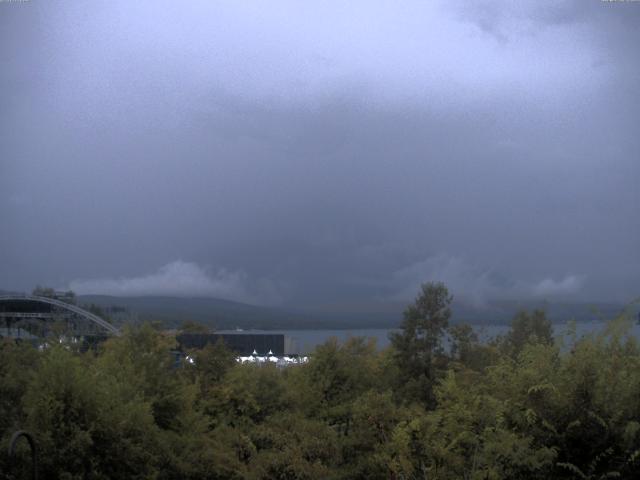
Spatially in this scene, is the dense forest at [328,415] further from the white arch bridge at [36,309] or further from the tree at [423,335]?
the white arch bridge at [36,309]

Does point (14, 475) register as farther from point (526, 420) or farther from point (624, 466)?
point (624, 466)

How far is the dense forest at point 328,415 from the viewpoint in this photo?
11375mm

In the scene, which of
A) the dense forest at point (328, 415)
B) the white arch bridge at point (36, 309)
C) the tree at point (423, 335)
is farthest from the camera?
the white arch bridge at point (36, 309)

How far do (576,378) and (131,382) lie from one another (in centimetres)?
1295

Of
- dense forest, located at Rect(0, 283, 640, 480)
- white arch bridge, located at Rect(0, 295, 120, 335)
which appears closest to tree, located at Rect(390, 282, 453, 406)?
dense forest, located at Rect(0, 283, 640, 480)

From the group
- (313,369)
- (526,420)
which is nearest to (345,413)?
(313,369)

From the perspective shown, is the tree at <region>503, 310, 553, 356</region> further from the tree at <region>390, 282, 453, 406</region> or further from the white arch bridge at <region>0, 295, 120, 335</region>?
the white arch bridge at <region>0, 295, 120, 335</region>

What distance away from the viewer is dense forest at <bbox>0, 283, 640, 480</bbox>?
11.4 metres

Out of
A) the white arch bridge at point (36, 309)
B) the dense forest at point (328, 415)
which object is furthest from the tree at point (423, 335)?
the white arch bridge at point (36, 309)

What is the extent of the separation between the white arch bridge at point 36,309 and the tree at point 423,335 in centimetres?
3153

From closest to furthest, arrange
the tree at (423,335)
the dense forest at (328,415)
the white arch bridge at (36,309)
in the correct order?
the dense forest at (328,415)
the tree at (423,335)
the white arch bridge at (36,309)

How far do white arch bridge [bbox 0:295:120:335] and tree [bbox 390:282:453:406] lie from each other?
31532mm

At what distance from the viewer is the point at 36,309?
62.8 meters

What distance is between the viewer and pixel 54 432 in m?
15.3
